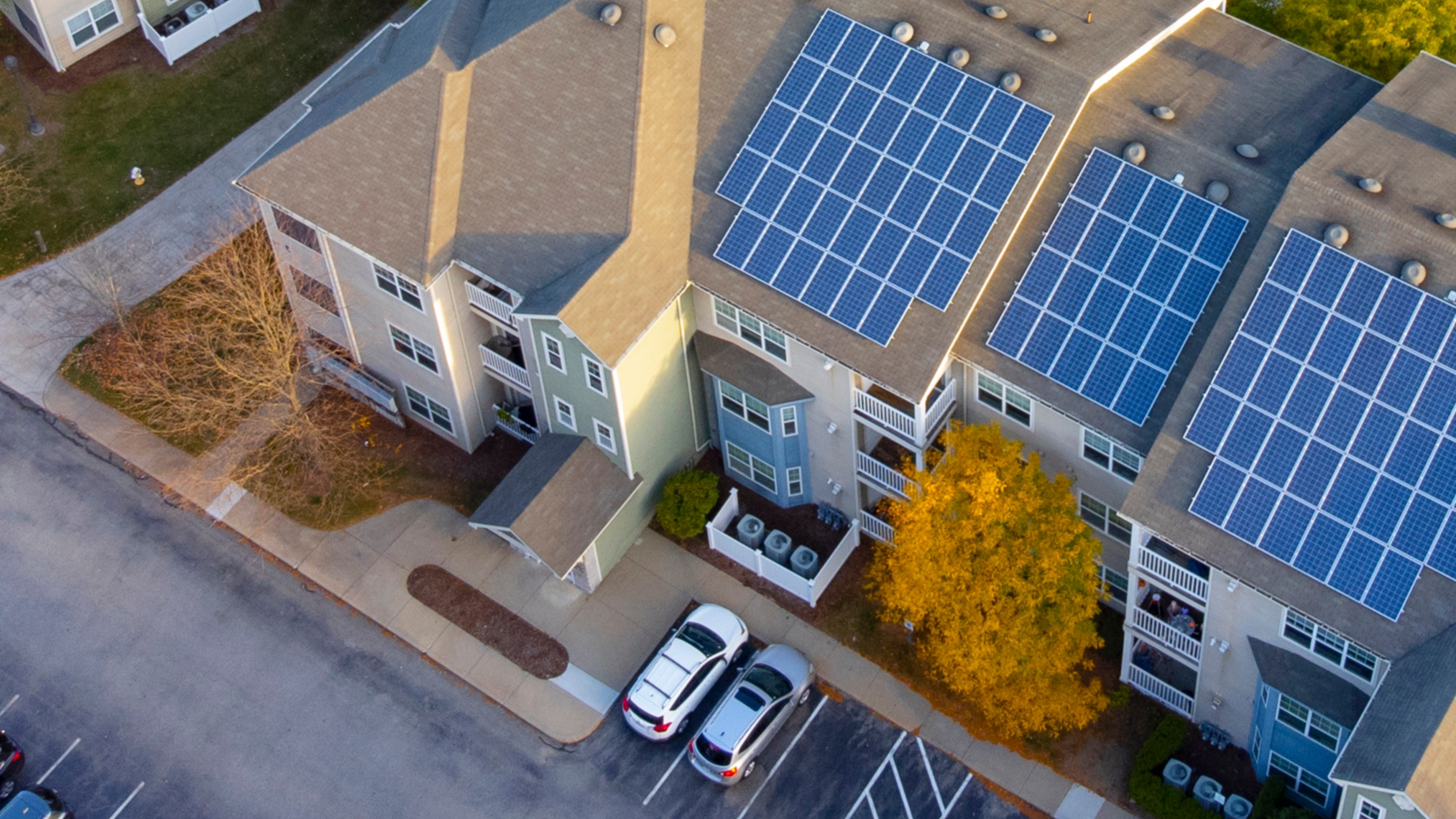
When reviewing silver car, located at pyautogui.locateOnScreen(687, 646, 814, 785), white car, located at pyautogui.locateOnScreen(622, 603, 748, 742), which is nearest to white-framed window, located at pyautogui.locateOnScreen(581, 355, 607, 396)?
white car, located at pyautogui.locateOnScreen(622, 603, 748, 742)

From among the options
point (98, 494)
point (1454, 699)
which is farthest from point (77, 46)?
point (1454, 699)

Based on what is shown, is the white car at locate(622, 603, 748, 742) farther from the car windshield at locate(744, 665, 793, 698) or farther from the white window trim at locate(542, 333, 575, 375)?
the white window trim at locate(542, 333, 575, 375)

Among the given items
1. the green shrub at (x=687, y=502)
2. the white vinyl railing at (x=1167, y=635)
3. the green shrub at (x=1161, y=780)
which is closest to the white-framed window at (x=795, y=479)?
the green shrub at (x=687, y=502)

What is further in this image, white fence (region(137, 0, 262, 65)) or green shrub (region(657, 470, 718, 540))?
white fence (region(137, 0, 262, 65))

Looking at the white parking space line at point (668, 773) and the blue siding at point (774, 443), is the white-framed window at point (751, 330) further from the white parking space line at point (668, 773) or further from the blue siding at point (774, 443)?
the white parking space line at point (668, 773)

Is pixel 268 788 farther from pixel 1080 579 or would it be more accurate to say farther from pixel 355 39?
pixel 355 39

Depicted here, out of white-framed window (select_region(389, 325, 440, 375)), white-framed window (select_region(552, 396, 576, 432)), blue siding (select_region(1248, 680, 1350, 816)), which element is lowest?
white-framed window (select_region(389, 325, 440, 375))
